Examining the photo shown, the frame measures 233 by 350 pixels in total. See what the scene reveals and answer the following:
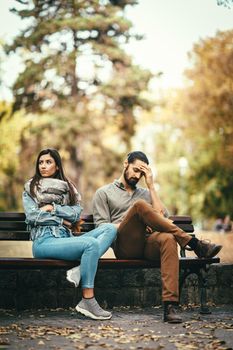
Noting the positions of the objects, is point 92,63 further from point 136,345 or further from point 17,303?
point 136,345

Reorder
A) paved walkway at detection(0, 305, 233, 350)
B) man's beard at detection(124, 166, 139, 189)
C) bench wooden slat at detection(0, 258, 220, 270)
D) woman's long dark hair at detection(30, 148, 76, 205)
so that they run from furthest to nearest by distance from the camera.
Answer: man's beard at detection(124, 166, 139, 189) → woman's long dark hair at detection(30, 148, 76, 205) → bench wooden slat at detection(0, 258, 220, 270) → paved walkway at detection(0, 305, 233, 350)

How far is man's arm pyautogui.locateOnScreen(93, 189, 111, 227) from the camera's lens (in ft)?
22.1

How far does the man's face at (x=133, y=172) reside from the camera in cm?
690

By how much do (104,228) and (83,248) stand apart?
32 centimetres

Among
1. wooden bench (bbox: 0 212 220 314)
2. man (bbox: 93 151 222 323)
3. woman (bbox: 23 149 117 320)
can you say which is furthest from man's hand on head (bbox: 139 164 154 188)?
wooden bench (bbox: 0 212 220 314)

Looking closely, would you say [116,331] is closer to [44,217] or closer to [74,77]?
[44,217]

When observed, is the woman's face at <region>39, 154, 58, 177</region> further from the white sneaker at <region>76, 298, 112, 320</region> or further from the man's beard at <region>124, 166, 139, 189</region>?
the white sneaker at <region>76, 298, 112, 320</region>

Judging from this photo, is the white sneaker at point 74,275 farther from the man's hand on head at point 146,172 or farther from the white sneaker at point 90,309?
the man's hand on head at point 146,172

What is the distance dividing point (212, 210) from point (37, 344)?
26.9m

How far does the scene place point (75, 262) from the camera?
6332mm

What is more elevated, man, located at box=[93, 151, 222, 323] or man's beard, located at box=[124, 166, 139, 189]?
man's beard, located at box=[124, 166, 139, 189]

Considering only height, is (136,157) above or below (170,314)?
above

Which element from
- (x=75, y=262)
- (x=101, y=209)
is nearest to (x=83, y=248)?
(x=75, y=262)

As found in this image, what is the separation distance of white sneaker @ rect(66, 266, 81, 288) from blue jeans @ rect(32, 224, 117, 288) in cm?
5
